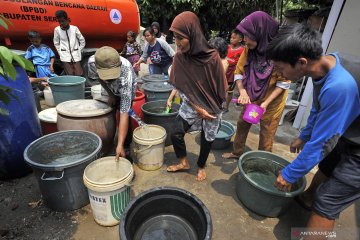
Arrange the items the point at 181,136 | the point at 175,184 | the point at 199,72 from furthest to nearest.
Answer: the point at 175,184 < the point at 181,136 < the point at 199,72

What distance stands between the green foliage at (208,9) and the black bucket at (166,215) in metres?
10.9

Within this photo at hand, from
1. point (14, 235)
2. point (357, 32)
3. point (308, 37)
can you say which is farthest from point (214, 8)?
point (14, 235)

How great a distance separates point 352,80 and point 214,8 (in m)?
12.1

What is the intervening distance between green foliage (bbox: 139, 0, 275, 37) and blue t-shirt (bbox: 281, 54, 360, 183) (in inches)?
428

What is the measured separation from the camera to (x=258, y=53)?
268 centimetres

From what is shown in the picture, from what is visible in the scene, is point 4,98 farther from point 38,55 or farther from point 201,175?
point 38,55

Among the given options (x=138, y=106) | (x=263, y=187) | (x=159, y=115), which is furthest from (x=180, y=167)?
(x=138, y=106)

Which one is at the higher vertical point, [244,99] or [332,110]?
[332,110]

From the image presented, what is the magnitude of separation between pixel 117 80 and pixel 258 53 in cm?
174

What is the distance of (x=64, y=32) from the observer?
16.8ft

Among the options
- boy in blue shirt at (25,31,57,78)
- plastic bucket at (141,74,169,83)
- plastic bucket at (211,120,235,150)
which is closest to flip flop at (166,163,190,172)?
plastic bucket at (211,120,235,150)

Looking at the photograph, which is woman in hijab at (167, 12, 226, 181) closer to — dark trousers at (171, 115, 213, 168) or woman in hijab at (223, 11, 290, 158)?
dark trousers at (171, 115, 213, 168)

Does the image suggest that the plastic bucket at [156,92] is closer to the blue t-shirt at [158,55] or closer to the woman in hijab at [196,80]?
the blue t-shirt at [158,55]

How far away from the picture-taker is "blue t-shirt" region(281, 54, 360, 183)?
143cm
